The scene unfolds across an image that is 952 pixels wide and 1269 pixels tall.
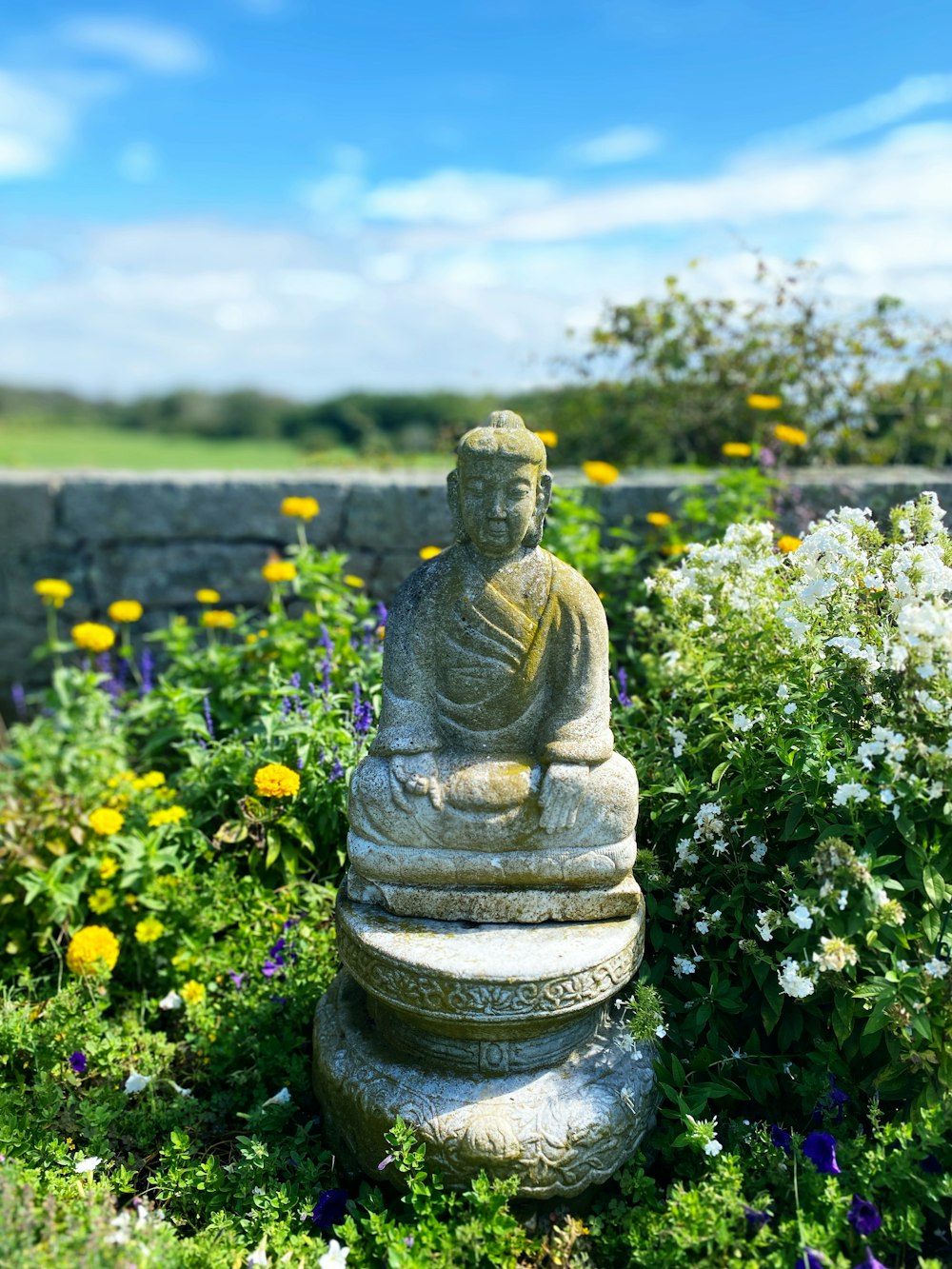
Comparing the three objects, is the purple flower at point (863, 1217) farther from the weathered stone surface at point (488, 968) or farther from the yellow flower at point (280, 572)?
the yellow flower at point (280, 572)

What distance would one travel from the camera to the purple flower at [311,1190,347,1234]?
2.48 metres

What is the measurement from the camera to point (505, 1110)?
240 centimetres

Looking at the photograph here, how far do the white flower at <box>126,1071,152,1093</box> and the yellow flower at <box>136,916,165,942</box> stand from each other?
1.52ft

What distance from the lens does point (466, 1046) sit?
2475 mm

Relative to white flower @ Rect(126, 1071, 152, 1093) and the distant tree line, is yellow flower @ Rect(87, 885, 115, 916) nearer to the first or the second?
white flower @ Rect(126, 1071, 152, 1093)

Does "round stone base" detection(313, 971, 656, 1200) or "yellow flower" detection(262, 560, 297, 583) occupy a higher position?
"yellow flower" detection(262, 560, 297, 583)

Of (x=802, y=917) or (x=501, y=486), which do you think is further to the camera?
(x=501, y=486)

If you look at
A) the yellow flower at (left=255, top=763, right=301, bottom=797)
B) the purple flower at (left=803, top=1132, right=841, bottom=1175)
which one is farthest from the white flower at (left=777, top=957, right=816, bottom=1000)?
the yellow flower at (left=255, top=763, right=301, bottom=797)

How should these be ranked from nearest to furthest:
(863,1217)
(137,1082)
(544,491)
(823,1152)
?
1. (863,1217)
2. (823,1152)
3. (544,491)
4. (137,1082)

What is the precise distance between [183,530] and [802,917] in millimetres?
4416

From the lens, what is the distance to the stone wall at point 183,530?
5504 mm

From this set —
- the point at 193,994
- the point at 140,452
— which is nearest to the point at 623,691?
the point at 193,994

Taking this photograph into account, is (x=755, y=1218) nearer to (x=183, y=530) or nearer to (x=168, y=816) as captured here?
(x=168, y=816)

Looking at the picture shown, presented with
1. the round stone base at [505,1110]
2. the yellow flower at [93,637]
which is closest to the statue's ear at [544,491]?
the round stone base at [505,1110]
